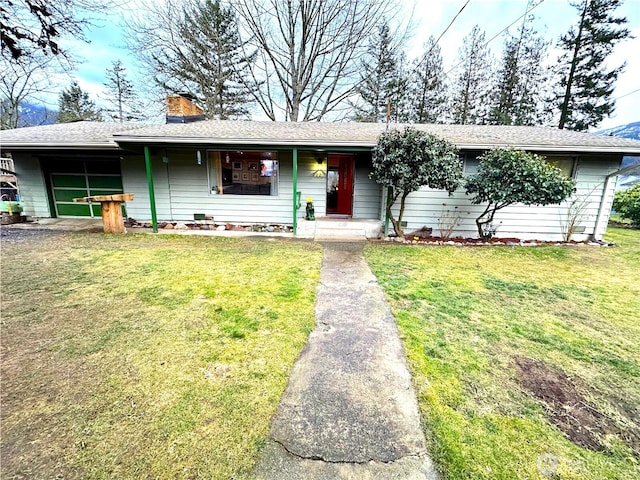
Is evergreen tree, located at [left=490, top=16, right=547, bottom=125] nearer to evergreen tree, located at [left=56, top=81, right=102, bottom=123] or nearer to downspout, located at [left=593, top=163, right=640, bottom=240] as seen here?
downspout, located at [left=593, top=163, right=640, bottom=240]

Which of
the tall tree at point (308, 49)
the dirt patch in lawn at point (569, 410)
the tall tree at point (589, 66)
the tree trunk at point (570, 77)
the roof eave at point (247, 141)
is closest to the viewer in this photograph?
the dirt patch in lawn at point (569, 410)

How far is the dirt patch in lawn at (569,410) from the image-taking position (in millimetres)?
1800

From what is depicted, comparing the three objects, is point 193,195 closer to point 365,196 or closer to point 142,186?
point 142,186

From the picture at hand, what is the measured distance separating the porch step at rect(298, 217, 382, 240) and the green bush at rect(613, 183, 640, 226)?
957 centimetres

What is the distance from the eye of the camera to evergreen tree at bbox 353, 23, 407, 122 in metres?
15.4

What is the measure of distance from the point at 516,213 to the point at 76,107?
32.0 meters

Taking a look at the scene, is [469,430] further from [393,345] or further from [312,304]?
[312,304]

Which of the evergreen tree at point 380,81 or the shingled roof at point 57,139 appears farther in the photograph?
the evergreen tree at point 380,81

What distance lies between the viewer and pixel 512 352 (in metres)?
2.69

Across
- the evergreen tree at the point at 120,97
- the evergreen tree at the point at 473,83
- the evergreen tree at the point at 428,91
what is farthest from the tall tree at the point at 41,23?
the evergreen tree at the point at 120,97

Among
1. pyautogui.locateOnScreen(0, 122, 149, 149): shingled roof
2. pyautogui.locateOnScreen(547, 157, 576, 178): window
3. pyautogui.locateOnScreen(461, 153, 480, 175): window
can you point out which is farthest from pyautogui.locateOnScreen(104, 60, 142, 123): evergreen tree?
pyautogui.locateOnScreen(547, 157, 576, 178): window

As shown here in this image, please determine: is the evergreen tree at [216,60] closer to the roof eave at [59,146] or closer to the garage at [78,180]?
the garage at [78,180]

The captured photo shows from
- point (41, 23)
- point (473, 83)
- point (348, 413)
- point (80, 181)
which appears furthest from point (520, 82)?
point (80, 181)

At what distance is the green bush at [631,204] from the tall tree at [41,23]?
15.2 m
